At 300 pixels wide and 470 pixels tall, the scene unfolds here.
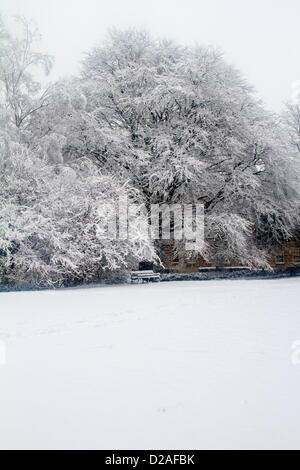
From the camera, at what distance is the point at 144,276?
22391 mm

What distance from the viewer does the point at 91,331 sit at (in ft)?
28.2

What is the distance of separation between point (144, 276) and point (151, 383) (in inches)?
675

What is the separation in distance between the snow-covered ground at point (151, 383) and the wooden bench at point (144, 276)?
39.0 ft

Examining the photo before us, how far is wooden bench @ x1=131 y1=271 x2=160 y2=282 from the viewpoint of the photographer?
22.2 metres

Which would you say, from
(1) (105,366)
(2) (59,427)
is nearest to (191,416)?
(2) (59,427)

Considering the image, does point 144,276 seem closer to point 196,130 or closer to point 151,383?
point 196,130

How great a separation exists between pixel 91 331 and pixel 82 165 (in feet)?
46.6

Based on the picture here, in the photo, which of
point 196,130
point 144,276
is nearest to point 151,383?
point 144,276

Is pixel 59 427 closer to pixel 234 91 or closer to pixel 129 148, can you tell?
pixel 129 148

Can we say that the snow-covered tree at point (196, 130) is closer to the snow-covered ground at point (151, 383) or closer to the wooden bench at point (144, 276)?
the wooden bench at point (144, 276)

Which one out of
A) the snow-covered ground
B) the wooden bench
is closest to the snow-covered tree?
the wooden bench

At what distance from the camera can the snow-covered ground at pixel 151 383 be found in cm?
401

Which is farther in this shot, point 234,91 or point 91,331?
point 234,91

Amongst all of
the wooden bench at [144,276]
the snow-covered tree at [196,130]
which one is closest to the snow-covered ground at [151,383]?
the wooden bench at [144,276]
